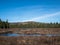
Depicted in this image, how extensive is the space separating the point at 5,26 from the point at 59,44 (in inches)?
3737

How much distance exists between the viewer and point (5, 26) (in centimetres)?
10975

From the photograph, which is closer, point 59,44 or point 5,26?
point 59,44

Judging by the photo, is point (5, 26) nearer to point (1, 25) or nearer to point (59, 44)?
point (1, 25)

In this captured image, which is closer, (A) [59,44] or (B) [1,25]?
(A) [59,44]

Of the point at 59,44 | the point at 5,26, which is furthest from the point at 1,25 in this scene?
the point at 59,44

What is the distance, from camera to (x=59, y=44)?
63.3ft

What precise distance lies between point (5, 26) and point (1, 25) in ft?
14.1

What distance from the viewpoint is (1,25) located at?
10706 cm

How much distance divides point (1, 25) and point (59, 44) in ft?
306
